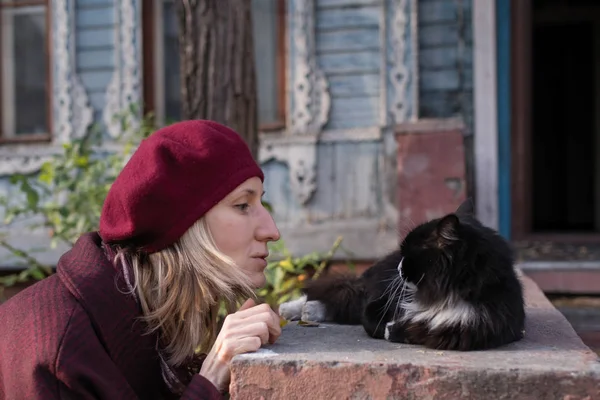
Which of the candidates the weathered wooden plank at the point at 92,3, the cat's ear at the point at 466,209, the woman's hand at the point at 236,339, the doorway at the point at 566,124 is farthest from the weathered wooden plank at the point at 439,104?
the woman's hand at the point at 236,339

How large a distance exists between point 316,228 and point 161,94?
2.12m

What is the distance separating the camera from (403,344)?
1.80 m

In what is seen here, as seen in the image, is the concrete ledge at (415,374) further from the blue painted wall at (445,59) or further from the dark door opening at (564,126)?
the dark door opening at (564,126)

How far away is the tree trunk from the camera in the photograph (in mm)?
3283

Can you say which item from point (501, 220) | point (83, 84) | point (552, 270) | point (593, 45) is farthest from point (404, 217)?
point (593, 45)

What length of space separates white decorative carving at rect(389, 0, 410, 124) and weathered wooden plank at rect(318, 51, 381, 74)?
0.19 meters

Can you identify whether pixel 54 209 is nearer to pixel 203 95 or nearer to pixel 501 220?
pixel 203 95

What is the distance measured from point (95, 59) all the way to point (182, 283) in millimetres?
5093

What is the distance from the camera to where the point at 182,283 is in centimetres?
175

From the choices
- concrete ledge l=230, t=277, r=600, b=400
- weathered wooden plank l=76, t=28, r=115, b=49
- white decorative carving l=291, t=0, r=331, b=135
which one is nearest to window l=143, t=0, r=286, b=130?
white decorative carving l=291, t=0, r=331, b=135

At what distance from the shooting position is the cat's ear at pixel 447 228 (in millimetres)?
1765

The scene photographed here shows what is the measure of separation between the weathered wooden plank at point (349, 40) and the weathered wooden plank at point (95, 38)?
6.84 feet

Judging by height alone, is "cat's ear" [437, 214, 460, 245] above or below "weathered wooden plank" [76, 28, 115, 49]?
below

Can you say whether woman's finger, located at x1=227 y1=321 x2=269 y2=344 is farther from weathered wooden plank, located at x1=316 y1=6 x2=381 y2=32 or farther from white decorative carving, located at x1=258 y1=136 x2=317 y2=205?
weathered wooden plank, located at x1=316 y1=6 x2=381 y2=32
